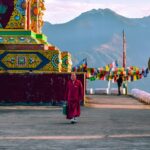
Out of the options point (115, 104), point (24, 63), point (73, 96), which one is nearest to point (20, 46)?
point (24, 63)

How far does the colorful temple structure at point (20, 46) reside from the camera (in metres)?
30.4

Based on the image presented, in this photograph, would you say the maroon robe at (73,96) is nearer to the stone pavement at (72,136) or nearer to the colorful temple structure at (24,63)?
the stone pavement at (72,136)

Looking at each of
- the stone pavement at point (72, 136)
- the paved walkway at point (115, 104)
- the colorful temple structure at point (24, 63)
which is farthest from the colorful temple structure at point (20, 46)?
the stone pavement at point (72, 136)

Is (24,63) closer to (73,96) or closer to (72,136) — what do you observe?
(73,96)

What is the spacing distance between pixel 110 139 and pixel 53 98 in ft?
55.1

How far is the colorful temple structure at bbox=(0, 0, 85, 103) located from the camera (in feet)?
96.2

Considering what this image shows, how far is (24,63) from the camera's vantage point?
3061 cm

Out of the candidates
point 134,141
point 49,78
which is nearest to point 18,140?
point 134,141

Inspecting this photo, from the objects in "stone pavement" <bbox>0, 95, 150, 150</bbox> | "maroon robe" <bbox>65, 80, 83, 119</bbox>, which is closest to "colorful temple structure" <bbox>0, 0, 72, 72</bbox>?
"maroon robe" <bbox>65, 80, 83, 119</bbox>

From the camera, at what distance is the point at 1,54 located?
30.3m

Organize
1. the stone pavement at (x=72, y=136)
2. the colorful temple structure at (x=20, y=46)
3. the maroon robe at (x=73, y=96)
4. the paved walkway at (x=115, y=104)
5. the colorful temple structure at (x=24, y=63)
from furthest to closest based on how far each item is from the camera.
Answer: the colorful temple structure at (x=20, y=46)
the paved walkway at (x=115, y=104)
the colorful temple structure at (x=24, y=63)
the maroon robe at (x=73, y=96)
the stone pavement at (x=72, y=136)

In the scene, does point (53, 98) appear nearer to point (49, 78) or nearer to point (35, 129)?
point (49, 78)

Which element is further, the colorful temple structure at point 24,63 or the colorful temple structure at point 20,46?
the colorful temple structure at point 20,46

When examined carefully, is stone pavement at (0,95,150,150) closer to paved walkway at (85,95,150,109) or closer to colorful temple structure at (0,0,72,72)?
paved walkway at (85,95,150,109)
